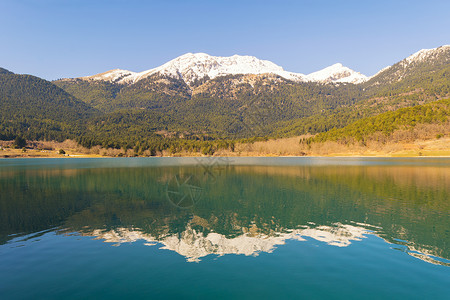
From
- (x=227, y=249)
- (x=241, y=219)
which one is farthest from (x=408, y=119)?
(x=227, y=249)

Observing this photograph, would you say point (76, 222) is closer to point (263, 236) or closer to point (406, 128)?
point (263, 236)

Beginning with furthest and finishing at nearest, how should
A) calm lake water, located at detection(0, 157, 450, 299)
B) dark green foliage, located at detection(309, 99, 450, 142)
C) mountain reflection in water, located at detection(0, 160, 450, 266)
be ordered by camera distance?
1. dark green foliage, located at detection(309, 99, 450, 142)
2. mountain reflection in water, located at detection(0, 160, 450, 266)
3. calm lake water, located at detection(0, 157, 450, 299)

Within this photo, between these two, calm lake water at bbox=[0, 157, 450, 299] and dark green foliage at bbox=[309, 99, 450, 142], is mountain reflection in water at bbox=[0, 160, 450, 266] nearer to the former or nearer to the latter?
calm lake water at bbox=[0, 157, 450, 299]

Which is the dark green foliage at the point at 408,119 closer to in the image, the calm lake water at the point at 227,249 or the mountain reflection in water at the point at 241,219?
the mountain reflection in water at the point at 241,219

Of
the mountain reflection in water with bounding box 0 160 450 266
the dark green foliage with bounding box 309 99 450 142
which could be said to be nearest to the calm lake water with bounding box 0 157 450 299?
the mountain reflection in water with bounding box 0 160 450 266

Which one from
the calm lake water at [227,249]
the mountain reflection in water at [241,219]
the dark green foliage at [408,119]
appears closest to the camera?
the calm lake water at [227,249]

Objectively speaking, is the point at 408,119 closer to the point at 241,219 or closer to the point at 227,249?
the point at 241,219

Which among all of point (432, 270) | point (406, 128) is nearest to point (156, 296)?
point (432, 270)

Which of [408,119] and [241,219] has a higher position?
[408,119]

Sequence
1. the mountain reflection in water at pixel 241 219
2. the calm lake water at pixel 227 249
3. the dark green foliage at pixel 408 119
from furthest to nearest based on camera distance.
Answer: the dark green foliage at pixel 408 119
the mountain reflection in water at pixel 241 219
the calm lake water at pixel 227 249

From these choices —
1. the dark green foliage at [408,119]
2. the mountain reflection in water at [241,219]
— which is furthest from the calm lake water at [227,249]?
the dark green foliage at [408,119]

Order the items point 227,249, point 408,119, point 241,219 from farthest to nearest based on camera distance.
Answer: point 408,119
point 241,219
point 227,249

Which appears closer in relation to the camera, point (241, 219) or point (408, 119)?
point (241, 219)

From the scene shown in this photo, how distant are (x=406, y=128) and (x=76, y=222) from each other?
204 m
